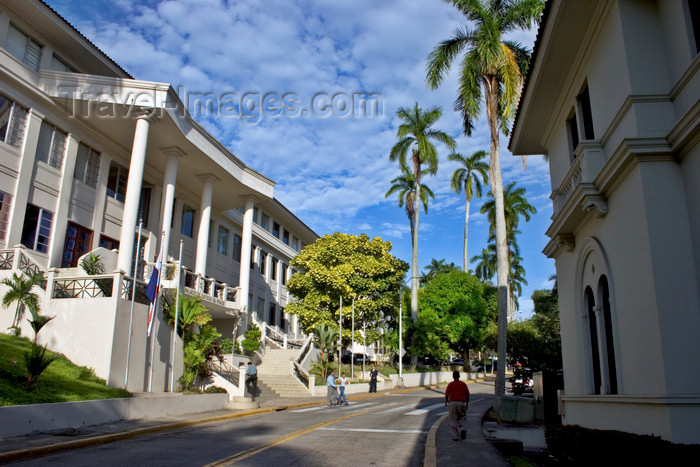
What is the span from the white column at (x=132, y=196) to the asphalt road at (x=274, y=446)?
8675 millimetres

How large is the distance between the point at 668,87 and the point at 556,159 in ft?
20.7

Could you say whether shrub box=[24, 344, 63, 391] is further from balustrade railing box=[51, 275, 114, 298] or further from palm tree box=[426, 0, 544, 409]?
palm tree box=[426, 0, 544, 409]

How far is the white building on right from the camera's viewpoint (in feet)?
25.2

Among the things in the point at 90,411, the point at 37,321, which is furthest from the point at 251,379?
the point at 90,411

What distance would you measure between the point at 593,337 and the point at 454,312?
40587 millimetres

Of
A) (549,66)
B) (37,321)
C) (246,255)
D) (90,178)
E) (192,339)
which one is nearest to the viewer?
(549,66)

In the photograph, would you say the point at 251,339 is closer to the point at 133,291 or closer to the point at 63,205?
the point at 63,205

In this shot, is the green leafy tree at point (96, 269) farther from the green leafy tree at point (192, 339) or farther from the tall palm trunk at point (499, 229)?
the tall palm trunk at point (499, 229)

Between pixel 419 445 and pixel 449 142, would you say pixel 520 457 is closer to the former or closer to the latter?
pixel 419 445

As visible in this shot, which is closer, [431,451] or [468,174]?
[431,451]

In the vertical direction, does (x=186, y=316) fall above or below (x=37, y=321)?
above

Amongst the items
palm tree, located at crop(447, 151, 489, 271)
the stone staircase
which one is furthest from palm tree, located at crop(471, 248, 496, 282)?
the stone staircase

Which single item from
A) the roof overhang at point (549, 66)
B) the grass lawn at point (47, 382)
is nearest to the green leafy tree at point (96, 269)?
the grass lawn at point (47, 382)

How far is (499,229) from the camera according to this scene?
70.4 feet
